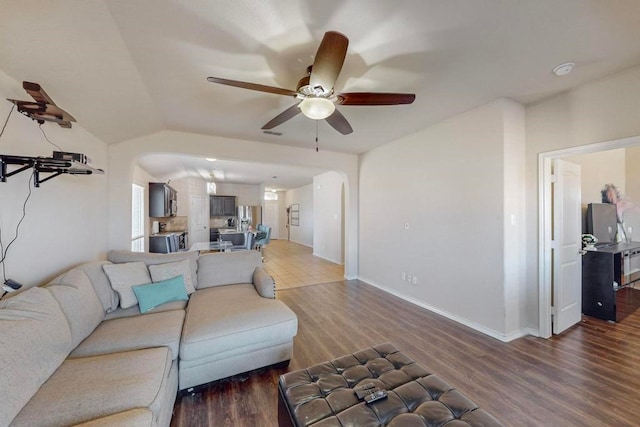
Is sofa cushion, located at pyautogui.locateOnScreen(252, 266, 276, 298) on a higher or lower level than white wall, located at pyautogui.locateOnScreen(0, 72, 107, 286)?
lower

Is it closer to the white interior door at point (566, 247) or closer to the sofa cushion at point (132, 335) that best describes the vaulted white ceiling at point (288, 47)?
the white interior door at point (566, 247)

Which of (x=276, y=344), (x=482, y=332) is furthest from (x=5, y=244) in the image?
(x=482, y=332)

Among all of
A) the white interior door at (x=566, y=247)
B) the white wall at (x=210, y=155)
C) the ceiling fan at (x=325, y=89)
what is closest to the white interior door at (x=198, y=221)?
the white wall at (x=210, y=155)

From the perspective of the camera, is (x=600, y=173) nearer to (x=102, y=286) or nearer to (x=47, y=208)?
(x=102, y=286)

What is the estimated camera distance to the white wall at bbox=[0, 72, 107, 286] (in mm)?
1696

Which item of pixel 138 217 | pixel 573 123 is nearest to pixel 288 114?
pixel 573 123

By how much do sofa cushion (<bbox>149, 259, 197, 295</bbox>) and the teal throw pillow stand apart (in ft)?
0.22

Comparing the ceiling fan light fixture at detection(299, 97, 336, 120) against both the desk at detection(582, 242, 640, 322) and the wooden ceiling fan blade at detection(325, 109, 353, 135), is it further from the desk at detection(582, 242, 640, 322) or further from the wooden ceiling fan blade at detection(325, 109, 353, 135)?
the desk at detection(582, 242, 640, 322)

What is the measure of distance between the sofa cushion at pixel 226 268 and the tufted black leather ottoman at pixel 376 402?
176 centimetres

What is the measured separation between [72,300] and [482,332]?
393 centimetres

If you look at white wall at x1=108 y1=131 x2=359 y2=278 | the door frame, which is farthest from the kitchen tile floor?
the door frame

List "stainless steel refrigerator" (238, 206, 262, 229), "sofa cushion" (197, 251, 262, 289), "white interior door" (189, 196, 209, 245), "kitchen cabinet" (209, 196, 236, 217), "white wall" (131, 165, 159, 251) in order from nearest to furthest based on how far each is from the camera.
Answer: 1. "sofa cushion" (197, 251, 262, 289)
2. "white wall" (131, 165, 159, 251)
3. "white interior door" (189, 196, 209, 245)
4. "kitchen cabinet" (209, 196, 236, 217)
5. "stainless steel refrigerator" (238, 206, 262, 229)

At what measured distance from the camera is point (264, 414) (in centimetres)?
171

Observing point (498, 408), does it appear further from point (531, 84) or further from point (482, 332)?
point (531, 84)
